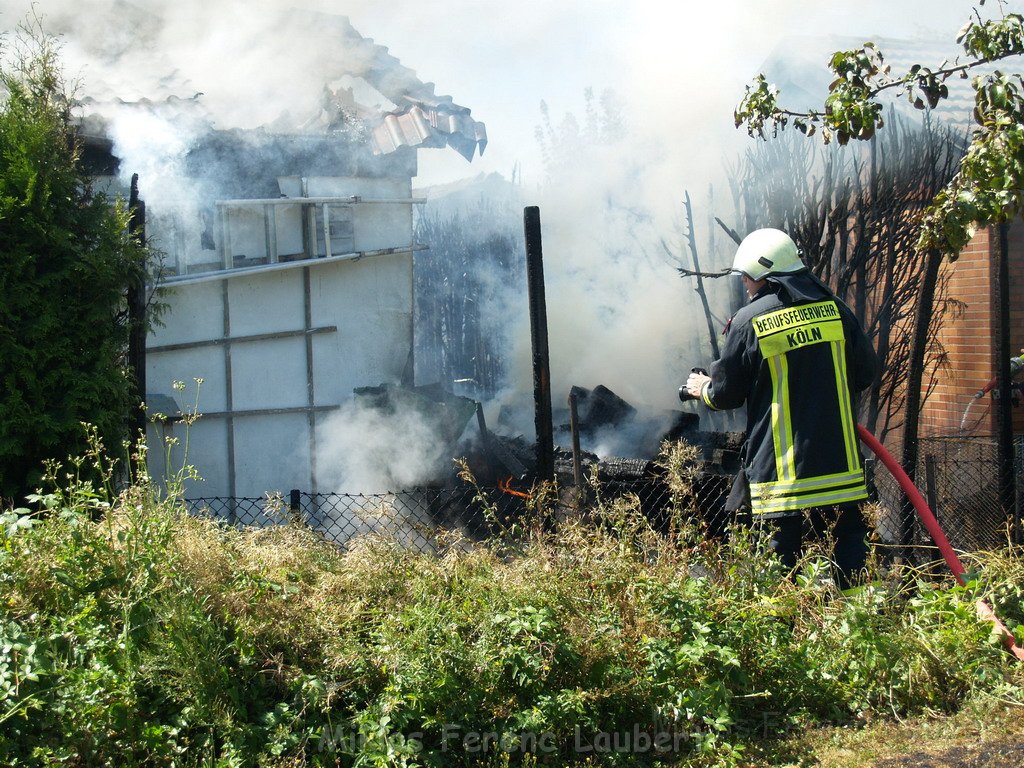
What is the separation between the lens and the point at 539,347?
4988mm

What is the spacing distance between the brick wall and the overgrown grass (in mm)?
4636

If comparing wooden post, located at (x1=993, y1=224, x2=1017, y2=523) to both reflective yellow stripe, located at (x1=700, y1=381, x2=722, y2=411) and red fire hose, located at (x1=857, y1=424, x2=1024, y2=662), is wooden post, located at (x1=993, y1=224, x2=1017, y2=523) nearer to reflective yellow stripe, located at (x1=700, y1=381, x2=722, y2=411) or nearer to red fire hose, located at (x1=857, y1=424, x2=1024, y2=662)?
red fire hose, located at (x1=857, y1=424, x2=1024, y2=662)

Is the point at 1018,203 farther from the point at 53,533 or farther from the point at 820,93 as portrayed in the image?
the point at 820,93

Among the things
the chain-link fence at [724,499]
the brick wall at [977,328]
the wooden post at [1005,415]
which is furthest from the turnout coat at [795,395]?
the brick wall at [977,328]

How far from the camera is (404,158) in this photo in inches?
377

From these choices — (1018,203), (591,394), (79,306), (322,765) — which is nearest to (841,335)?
(1018,203)

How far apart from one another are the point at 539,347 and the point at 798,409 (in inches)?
57.0

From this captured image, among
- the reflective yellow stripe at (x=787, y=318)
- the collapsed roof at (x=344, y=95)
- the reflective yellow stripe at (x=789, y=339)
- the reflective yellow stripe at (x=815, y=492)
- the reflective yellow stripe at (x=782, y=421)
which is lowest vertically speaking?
the reflective yellow stripe at (x=815, y=492)

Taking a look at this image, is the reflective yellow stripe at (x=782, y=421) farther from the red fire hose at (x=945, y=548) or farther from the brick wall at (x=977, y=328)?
the brick wall at (x=977, y=328)

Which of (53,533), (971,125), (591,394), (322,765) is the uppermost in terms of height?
A: (971,125)

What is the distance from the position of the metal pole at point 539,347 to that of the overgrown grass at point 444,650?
932 mm

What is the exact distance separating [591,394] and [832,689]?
5957 mm

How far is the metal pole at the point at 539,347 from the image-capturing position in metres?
4.90

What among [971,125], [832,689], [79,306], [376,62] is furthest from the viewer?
[376,62]
